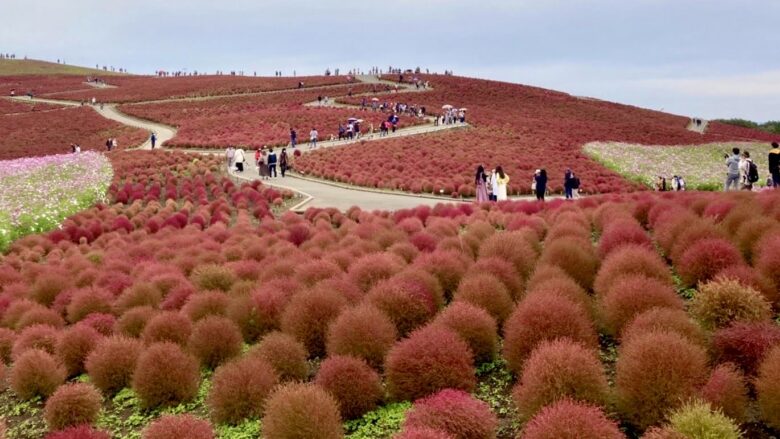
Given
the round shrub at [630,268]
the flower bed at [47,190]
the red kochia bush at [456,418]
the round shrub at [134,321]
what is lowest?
the flower bed at [47,190]

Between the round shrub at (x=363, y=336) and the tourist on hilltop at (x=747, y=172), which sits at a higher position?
the tourist on hilltop at (x=747, y=172)

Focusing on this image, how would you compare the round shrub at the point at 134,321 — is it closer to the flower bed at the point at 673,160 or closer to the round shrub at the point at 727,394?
the round shrub at the point at 727,394

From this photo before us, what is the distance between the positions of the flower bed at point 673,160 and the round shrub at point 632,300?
2880 cm

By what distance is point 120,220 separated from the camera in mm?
20438

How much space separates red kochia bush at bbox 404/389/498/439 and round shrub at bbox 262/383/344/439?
66cm

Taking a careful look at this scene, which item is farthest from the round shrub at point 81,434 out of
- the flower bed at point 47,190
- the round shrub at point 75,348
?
the flower bed at point 47,190

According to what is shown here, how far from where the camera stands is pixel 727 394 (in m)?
4.85

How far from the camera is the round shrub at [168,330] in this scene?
8102mm

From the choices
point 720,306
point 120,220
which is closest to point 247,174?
point 120,220

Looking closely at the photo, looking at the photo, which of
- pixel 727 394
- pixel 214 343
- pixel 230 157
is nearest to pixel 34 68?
pixel 230 157

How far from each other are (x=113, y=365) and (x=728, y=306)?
7.18 metres

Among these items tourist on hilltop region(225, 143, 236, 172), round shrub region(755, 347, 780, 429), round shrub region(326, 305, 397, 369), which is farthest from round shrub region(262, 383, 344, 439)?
Answer: tourist on hilltop region(225, 143, 236, 172)

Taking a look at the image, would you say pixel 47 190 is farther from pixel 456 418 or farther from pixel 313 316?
pixel 456 418

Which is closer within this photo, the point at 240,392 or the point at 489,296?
the point at 240,392
